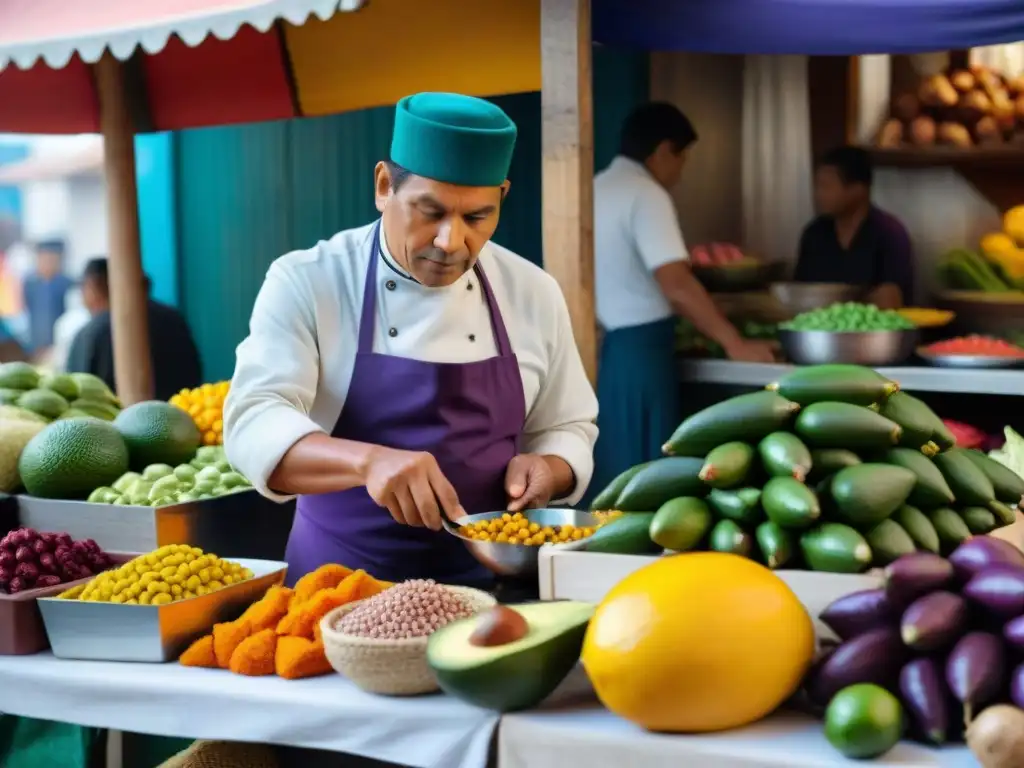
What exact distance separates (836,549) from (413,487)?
785 mm

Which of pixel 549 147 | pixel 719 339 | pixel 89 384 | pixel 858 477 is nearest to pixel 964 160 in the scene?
pixel 719 339

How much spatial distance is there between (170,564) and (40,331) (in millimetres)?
7644

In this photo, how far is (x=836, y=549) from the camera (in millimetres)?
1879

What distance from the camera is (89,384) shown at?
168 inches

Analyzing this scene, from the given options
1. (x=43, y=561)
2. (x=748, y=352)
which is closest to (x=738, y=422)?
(x=43, y=561)

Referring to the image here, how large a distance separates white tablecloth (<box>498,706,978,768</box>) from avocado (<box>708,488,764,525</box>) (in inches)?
12.1

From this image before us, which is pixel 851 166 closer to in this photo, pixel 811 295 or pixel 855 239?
pixel 855 239

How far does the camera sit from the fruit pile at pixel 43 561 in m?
2.31

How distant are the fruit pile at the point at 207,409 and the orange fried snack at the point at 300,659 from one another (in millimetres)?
1880

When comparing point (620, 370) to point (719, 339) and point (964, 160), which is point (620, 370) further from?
point (964, 160)

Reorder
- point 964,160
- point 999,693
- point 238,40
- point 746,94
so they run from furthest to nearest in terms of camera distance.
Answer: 1. point 746,94
2. point 964,160
3. point 238,40
4. point 999,693

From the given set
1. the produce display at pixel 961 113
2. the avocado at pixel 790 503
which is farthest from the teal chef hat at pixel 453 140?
the produce display at pixel 961 113

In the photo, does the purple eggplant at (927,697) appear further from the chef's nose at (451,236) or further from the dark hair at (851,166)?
the dark hair at (851,166)

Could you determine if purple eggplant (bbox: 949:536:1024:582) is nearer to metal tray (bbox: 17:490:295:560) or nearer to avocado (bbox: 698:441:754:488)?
avocado (bbox: 698:441:754:488)
